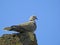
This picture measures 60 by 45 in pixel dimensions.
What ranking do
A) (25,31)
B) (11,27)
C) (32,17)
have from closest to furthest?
(11,27)
(25,31)
(32,17)

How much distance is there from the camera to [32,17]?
8.12 m

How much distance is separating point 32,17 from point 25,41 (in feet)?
6.68

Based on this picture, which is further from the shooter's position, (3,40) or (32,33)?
(32,33)

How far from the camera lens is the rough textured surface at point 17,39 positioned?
6.17 metres

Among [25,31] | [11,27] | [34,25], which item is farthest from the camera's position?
[34,25]

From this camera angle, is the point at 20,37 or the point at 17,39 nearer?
the point at 17,39

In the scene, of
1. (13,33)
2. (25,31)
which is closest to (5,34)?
(13,33)

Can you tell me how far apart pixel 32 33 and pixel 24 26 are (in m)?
0.36

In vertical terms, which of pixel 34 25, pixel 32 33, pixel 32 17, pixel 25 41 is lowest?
pixel 25 41

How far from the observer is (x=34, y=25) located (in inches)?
295

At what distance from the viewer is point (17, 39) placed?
6238 millimetres

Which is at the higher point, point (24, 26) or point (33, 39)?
point (24, 26)

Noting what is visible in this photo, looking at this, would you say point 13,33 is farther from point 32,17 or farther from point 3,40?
point 32,17

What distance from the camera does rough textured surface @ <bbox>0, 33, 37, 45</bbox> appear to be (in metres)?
6.17
